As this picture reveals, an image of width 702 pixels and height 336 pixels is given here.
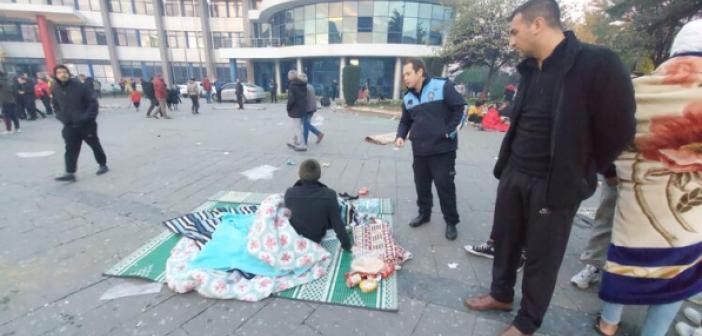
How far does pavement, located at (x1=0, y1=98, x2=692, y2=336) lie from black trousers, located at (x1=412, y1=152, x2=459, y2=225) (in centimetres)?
28

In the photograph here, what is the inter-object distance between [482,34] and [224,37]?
27961 millimetres

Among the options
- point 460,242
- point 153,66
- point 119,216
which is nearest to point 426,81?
point 460,242

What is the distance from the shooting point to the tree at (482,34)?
54.2 feet

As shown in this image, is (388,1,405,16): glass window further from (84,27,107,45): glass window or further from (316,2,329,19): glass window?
(84,27,107,45): glass window

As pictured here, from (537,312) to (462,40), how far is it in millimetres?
18053

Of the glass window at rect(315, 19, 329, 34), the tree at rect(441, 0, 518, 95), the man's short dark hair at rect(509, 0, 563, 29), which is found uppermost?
the glass window at rect(315, 19, 329, 34)

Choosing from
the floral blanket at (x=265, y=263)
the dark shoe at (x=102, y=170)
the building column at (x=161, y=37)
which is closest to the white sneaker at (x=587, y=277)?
the floral blanket at (x=265, y=263)

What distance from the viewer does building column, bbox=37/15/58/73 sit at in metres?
29.1

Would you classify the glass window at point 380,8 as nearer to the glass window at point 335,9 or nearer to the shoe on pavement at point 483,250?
the glass window at point 335,9

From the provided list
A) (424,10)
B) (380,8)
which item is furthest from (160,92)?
(424,10)

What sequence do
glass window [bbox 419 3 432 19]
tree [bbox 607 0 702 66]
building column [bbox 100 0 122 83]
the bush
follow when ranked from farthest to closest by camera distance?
building column [bbox 100 0 122 83]
glass window [bbox 419 3 432 19]
the bush
tree [bbox 607 0 702 66]

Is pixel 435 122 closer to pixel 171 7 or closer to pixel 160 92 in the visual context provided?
pixel 160 92

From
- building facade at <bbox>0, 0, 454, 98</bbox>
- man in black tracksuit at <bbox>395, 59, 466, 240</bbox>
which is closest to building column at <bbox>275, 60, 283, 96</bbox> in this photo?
building facade at <bbox>0, 0, 454, 98</bbox>

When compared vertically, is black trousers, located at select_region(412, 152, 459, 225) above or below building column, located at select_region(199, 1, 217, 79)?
below
